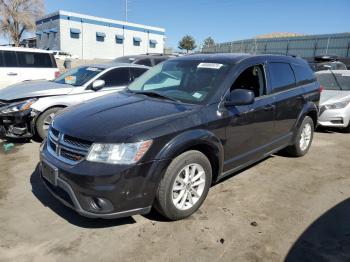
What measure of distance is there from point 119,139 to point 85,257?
108 cm

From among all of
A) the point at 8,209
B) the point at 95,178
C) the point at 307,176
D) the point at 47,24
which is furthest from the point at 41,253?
the point at 47,24

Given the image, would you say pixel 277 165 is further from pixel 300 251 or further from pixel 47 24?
pixel 47 24

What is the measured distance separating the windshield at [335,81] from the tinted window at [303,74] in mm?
3465

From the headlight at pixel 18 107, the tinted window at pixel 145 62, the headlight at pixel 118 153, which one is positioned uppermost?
the tinted window at pixel 145 62

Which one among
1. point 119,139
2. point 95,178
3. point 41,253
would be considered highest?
point 119,139

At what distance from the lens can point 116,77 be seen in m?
7.69

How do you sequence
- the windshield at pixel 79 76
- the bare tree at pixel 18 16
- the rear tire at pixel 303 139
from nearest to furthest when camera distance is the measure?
the rear tire at pixel 303 139
the windshield at pixel 79 76
the bare tree at pixel 18 16

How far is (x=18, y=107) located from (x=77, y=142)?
3595 mm

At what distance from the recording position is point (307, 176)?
5.24m

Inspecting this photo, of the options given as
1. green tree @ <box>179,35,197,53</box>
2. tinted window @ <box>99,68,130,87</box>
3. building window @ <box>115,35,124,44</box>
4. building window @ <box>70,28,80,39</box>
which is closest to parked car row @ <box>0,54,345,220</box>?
tinted window @ <box>99,68,130,87</box>

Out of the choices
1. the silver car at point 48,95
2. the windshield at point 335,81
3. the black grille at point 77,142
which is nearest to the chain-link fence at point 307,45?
the windshield at point 335,81

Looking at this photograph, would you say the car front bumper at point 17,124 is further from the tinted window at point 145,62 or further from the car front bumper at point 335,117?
the car front bumper at point 335,117

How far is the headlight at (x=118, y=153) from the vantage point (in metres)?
3.23

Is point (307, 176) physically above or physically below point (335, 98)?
below
